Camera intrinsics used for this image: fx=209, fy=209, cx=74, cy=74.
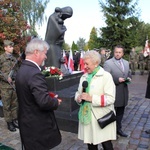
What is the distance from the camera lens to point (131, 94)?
8312 mm

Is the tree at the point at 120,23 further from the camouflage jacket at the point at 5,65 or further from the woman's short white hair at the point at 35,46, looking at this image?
the woman's short white hair at the point at 35,46

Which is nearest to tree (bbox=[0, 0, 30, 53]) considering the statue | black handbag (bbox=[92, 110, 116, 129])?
the statue

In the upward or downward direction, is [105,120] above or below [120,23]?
below

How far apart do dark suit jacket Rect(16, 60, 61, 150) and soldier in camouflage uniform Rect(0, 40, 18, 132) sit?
7.91 ft

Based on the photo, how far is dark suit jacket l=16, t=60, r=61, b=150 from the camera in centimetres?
211

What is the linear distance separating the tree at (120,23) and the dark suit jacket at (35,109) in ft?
66.8

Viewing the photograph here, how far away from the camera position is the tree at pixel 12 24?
748cm

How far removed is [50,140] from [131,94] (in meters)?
6.49

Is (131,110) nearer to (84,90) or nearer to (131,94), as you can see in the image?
(131,94)

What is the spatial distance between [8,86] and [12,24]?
3776 millimetres

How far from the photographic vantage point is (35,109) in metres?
2.21

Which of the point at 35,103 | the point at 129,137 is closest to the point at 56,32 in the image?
the point at 129,137

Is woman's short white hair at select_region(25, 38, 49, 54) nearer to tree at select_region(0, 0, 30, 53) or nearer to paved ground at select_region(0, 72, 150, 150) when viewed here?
paved ground at select_region(0, 72, 150, 150)

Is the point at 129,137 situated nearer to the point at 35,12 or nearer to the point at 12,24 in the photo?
the point at 12,24
